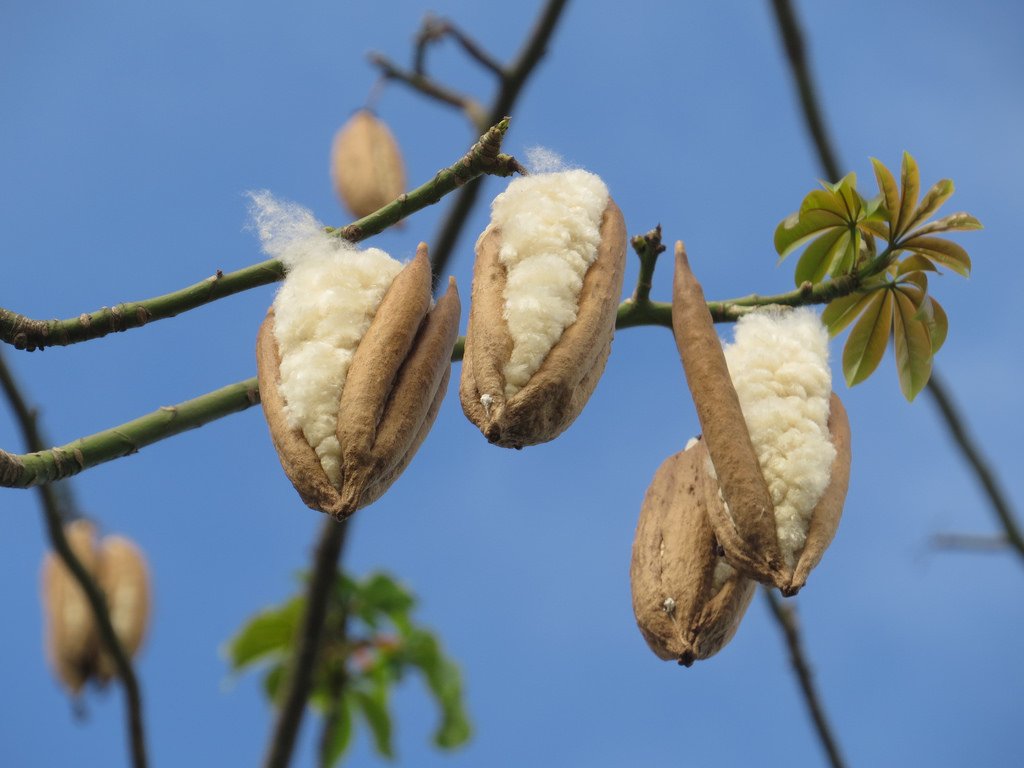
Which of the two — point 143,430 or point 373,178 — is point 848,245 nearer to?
point 143,430

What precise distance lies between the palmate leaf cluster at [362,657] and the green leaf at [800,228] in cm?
233

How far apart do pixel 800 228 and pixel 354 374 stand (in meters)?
0.91

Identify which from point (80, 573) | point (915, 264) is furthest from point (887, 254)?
point (80, 573)

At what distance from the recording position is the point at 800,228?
6.34 feet

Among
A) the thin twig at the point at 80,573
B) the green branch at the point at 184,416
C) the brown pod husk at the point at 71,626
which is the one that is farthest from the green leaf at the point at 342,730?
the green branch at the point at 184,416

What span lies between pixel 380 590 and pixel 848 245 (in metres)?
2.39

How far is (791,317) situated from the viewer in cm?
174

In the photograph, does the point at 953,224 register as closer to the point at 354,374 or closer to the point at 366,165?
the point at 354,374

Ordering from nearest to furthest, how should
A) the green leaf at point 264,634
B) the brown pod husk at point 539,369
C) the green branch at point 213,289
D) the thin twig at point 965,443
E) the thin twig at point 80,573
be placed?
the brown pod husk at point 539,369 < the green branch at point 213,289 < the thin twig at point 80,573 < the thin twig at point 965,443 < the green leaf at point 264,634

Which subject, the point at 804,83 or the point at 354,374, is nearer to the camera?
the point at 354,374

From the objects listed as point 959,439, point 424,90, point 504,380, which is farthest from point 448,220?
point 504,380

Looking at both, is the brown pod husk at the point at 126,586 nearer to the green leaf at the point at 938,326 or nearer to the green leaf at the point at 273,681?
the green leaf at the point at 273,681

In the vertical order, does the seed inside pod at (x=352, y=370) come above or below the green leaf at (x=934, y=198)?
below

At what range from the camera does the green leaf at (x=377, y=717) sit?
3.96 m
